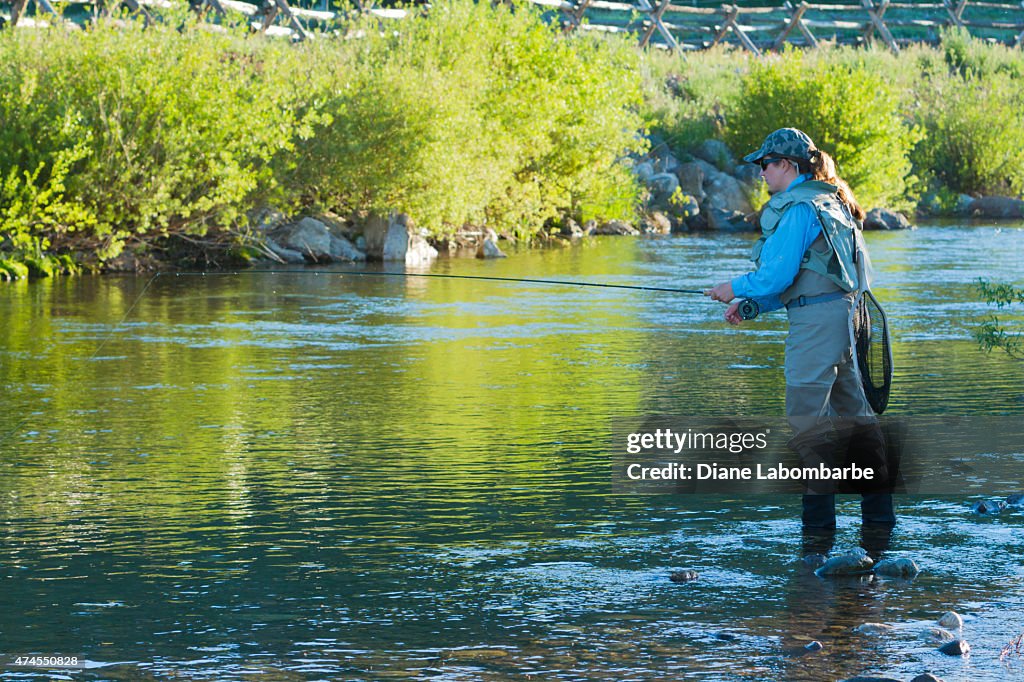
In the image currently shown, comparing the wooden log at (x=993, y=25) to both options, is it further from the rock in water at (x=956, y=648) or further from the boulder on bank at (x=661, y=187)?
the rock in water at (x=956, y=648)

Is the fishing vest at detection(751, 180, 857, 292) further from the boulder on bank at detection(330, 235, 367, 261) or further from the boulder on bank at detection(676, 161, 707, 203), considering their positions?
the boulder on bank at detection(676, 161, 707, 203)

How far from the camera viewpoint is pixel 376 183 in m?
26.8

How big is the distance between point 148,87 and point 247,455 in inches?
579

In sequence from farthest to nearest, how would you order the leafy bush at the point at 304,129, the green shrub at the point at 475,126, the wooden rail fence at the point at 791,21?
the wooden rail fence at the point at 791,21 → the green shrub at the point at 475,126 → the leafy bush at the point at 304,129

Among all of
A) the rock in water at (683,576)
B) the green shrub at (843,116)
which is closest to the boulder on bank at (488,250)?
the green shrub at (843,116)

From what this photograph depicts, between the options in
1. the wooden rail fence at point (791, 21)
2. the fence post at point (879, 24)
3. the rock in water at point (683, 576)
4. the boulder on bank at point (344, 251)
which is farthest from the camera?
the fence post at point (879, 24)

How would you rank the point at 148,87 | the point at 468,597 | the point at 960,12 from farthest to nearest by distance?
the point at 960,12, the point at 148,87, the point at 468,597

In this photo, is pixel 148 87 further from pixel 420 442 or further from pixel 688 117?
pixel 688 117

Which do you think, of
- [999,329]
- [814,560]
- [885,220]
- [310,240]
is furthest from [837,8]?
[814,560]

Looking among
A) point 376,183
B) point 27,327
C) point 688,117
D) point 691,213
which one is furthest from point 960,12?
point 27,327

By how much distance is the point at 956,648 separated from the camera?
5.27 meters

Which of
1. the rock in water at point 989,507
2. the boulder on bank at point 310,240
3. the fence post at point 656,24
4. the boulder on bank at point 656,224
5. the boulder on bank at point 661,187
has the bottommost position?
the rock in water at point 989,507

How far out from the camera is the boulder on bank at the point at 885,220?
36812mm

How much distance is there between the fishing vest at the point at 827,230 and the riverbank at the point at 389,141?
54.9 ft
